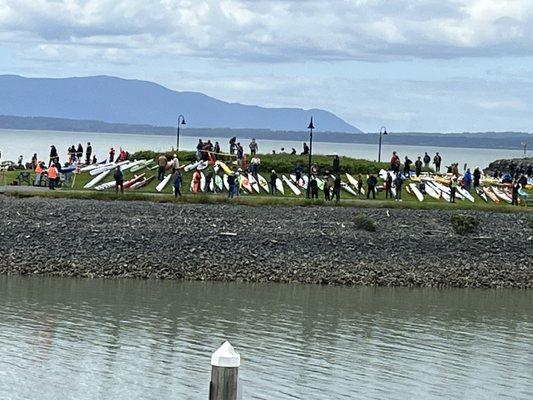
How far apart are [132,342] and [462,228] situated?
20256mm

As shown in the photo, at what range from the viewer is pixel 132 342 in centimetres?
3155

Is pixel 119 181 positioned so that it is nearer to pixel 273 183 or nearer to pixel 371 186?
pixel 273 183

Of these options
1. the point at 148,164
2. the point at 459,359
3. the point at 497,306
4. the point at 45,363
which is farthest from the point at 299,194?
the point at 45,363

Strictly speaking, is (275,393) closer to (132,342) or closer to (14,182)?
(132,342)

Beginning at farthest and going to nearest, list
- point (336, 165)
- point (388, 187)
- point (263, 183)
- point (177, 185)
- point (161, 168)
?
point (336, 165) → point (161, 168) → point (263, 183) → point (388, 187) → point (177, 185)

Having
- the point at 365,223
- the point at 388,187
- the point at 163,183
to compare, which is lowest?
the point at 365,223

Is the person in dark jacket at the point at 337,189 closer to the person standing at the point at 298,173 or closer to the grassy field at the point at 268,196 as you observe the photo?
the grassy field at the point at 268,196

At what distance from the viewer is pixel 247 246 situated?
44.5 metres

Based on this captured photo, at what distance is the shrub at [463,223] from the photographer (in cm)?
4831

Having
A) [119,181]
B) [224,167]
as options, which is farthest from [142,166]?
[119,181]

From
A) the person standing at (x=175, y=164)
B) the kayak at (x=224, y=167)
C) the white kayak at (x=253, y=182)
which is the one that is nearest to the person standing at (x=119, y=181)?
the person standing at (x=175, y=164)

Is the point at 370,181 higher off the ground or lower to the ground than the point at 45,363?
higher

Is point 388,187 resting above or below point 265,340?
above

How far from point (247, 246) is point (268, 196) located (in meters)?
10.9
